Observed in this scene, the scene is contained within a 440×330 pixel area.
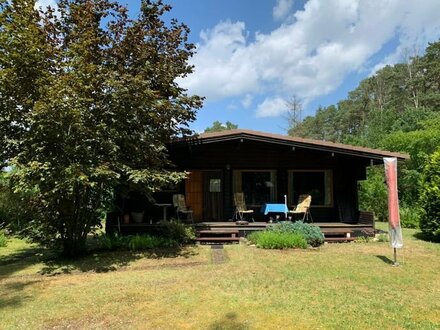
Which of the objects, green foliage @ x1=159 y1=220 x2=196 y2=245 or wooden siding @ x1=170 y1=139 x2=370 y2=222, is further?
wooden siding @ x1=170 y1=139 x2=370 y2=222

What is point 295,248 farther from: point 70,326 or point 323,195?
point 70,326

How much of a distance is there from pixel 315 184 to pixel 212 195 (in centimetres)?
358

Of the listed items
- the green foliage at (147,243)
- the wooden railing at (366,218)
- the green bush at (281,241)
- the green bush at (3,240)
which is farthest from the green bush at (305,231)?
the green bush at (3,240)

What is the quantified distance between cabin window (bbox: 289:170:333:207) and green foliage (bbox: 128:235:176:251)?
5.06 metres

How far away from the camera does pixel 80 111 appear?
7430mm

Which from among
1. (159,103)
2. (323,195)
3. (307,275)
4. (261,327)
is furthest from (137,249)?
(323,195)

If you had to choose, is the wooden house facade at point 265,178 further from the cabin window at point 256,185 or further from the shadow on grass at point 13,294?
the shadow on grass at point 13,294

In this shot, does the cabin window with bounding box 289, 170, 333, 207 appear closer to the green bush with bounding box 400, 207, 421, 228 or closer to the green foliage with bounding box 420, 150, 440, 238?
the green foliage with bounding box 420, 150, 440, 238

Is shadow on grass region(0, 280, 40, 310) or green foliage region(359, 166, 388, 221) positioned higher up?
green foliage region(359, 166, 388, 221)

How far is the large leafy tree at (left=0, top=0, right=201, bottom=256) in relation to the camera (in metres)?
7.25

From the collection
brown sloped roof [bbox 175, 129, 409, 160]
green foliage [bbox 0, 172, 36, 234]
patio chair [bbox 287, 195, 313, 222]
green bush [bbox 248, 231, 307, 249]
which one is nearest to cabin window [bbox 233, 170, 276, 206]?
patio chair [bbox 287, 195, 313, 222]

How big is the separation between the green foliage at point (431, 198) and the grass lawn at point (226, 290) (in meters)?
1.70

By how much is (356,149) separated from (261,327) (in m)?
8.28

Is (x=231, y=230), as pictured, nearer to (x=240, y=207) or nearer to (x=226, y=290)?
(x=240, y=207)
